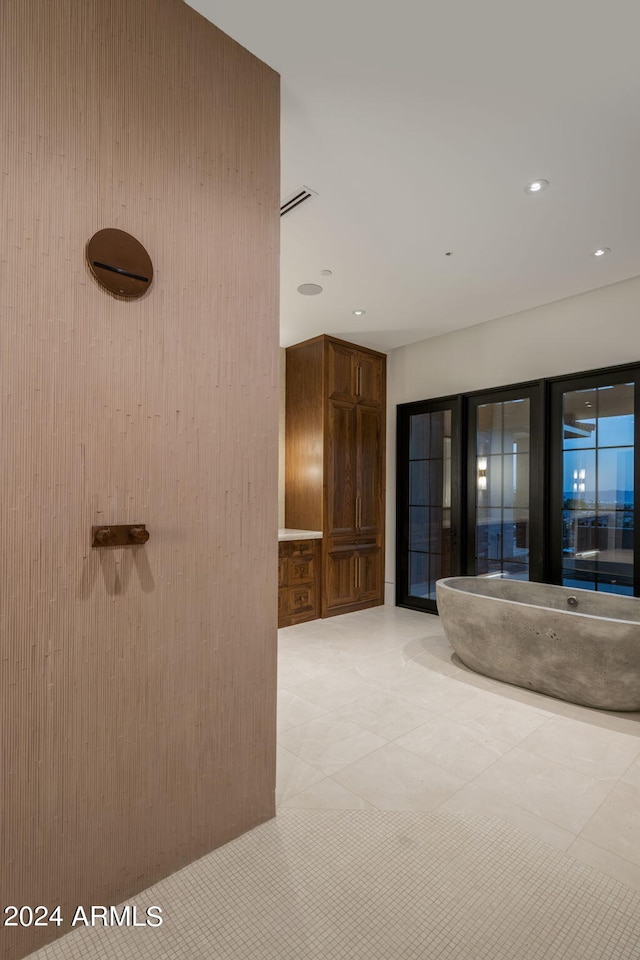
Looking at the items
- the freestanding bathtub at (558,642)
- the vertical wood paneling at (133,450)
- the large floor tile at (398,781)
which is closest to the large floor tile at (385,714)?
the large floor tile at (398,781)

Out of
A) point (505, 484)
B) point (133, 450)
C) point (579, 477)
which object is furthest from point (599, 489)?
point (133, 450)

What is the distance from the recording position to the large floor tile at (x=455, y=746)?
2297 mm

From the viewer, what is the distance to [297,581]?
4684 millimetres

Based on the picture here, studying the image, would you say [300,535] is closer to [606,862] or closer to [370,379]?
[370,379]

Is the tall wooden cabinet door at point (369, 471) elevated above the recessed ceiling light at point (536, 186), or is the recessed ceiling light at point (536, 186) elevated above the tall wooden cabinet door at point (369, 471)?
the recessed ceiling light at point (536, 186)

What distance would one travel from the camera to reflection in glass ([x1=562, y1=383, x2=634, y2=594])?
3803 mm

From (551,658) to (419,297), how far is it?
9.21 ft

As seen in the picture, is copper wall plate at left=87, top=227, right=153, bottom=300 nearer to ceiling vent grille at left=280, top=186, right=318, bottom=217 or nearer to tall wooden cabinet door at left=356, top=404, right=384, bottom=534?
ceiling vent grille at left=280, top=186, right=318, bottom=217

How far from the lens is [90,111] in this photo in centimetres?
145

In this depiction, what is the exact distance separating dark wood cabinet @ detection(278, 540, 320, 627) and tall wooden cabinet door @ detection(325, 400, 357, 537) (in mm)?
328

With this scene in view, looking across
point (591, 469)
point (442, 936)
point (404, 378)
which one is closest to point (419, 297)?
point (404, 378)

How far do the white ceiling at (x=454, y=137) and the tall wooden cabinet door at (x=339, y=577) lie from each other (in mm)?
2454

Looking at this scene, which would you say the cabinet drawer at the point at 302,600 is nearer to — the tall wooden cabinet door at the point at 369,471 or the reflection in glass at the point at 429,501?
the tall wooden cabinet door at the point at 369,471

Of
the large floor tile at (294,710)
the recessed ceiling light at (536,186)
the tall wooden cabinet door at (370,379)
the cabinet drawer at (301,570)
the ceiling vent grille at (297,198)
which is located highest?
the recessed ceiling light at (536,186)
